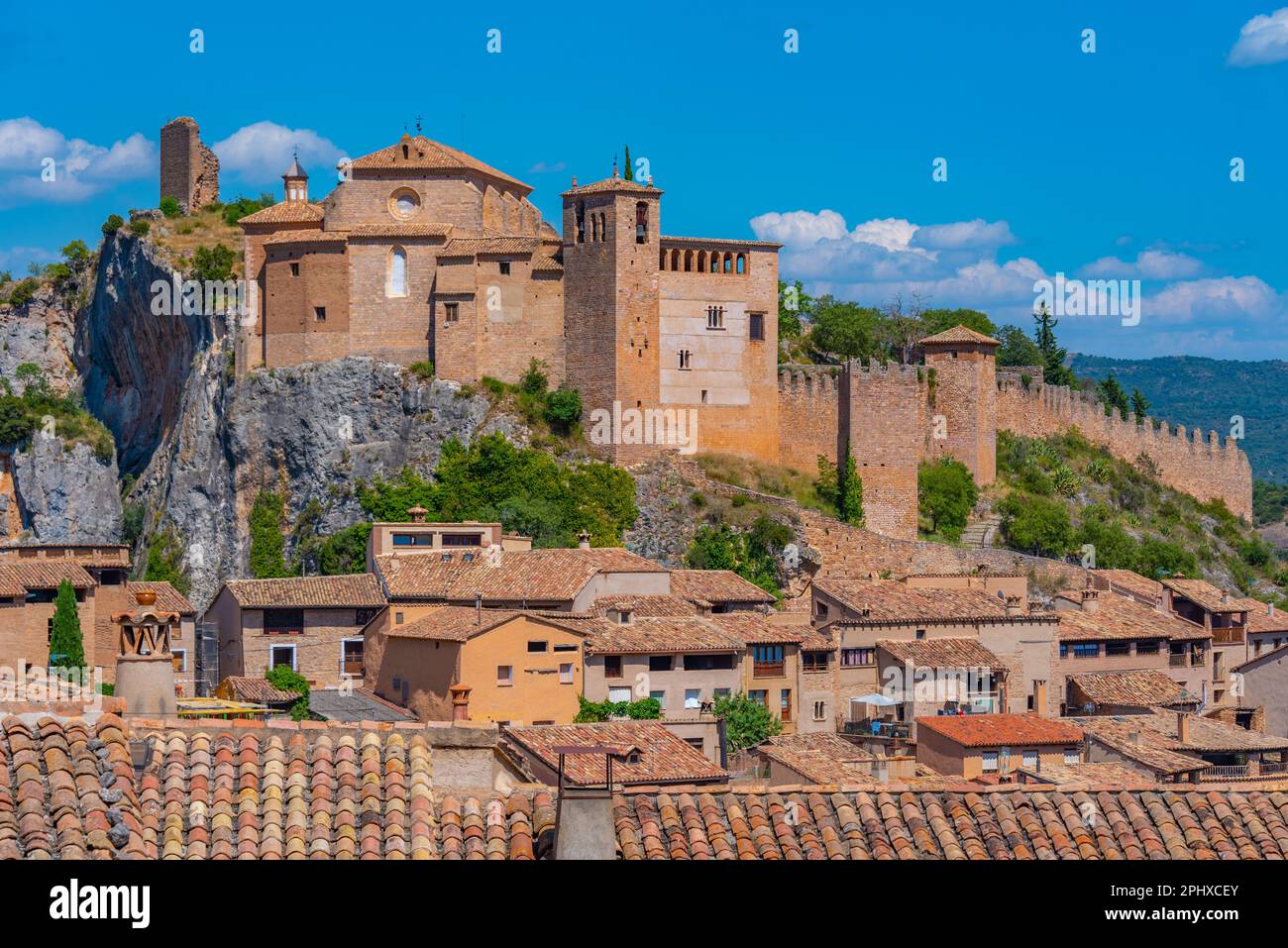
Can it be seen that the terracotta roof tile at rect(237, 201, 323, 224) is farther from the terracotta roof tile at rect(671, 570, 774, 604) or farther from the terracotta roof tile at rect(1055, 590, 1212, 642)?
the terracotta roof tile at rect(1055, 590, 1212, 642)

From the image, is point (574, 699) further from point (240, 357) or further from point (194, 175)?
point (194, 175)

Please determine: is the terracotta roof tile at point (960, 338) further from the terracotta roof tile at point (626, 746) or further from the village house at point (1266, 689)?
the terracotta roof tile at point (626, 746)

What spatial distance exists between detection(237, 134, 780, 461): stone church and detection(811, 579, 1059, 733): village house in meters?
11.7

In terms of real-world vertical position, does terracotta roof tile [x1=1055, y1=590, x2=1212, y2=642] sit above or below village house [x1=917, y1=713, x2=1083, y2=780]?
above

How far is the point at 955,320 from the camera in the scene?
89.6m

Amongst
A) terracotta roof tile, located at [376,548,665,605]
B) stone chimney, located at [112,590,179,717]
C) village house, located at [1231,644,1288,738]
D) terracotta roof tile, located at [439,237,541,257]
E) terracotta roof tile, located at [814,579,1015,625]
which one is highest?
terracotta roof tile, located at [439,237,541,257]

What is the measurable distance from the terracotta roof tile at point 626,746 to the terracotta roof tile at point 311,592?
14273mm

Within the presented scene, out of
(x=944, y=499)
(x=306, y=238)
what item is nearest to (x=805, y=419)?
(x=944, y=499)

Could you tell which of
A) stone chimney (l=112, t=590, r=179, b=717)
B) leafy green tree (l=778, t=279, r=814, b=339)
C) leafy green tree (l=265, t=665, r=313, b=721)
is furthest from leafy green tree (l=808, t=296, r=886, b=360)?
stone chimney (l=112, t=590, r=179, b=717)

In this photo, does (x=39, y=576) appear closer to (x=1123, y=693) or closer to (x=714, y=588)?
(x=714, y=588)

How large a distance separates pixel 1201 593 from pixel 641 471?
1622cm

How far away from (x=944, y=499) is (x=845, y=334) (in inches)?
460

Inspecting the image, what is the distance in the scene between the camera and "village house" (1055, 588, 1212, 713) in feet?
170
